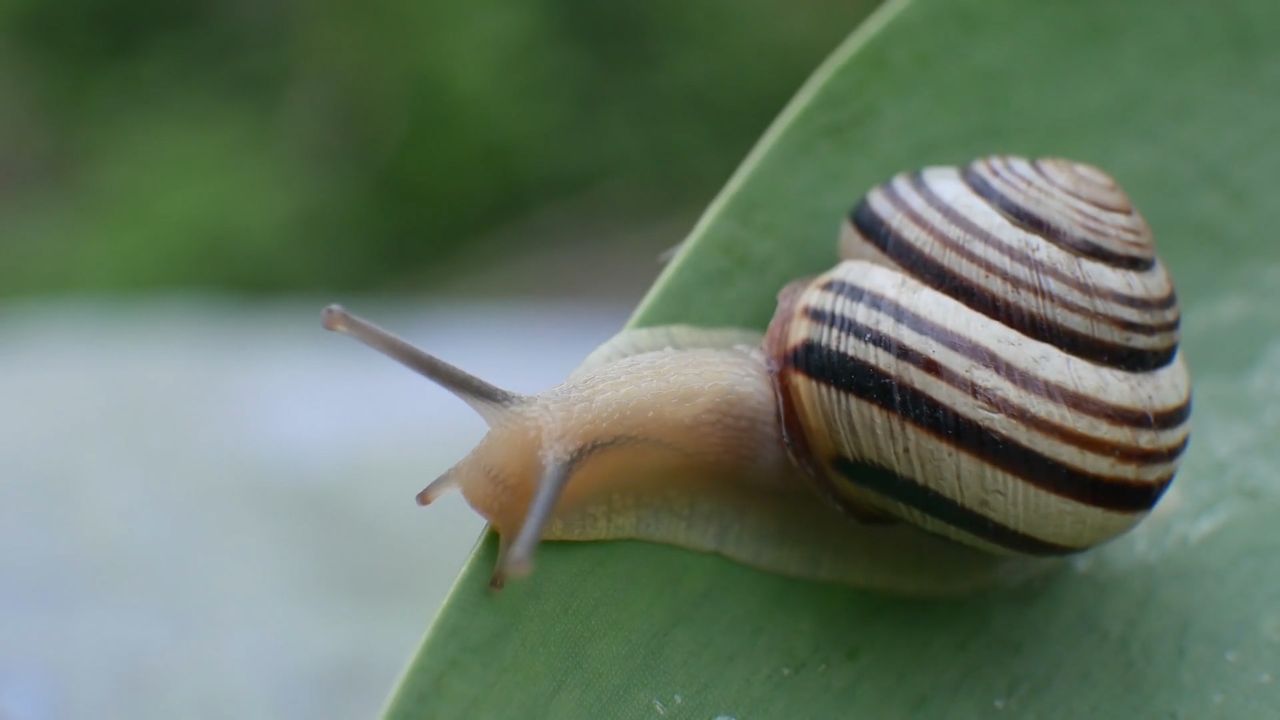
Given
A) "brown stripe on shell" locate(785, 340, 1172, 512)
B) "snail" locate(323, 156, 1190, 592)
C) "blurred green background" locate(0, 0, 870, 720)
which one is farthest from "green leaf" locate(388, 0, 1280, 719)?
"blurred green background" locate(0, 0, 870, 720)

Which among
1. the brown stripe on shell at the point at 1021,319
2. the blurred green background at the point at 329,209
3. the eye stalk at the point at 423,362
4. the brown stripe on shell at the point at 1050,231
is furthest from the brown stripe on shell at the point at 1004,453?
the blurred green background at the point at 329,209

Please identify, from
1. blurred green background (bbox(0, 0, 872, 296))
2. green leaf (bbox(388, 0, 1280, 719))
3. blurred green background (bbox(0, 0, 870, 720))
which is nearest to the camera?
green leaf (bbox(388, 0, 1280, 719))

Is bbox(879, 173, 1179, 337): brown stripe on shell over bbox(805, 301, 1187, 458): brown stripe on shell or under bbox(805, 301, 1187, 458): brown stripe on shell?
over

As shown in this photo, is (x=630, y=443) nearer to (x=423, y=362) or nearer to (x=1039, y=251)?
(x=423, y=362)

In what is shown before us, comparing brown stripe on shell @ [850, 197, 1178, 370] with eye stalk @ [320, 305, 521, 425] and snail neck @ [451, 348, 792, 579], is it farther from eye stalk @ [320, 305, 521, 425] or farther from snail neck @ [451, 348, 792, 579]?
eye stalk @ [320, 305, 521, 425]

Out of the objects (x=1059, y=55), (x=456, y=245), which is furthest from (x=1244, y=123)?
(x=456, y=245)

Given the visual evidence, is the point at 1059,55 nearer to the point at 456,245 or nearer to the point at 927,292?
the point at 927,292

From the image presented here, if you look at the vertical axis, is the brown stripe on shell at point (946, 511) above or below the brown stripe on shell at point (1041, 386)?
below

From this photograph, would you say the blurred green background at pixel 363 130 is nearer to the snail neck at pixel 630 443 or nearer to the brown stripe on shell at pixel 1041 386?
the snail neck at pixel 630 443
